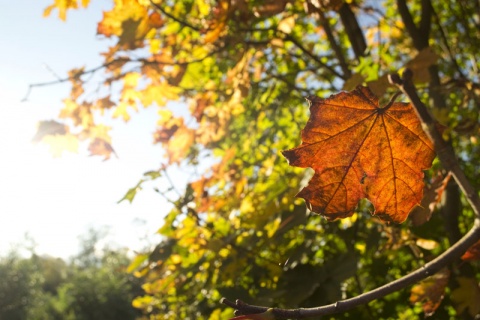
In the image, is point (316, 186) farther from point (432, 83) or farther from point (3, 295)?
point (3, 295)

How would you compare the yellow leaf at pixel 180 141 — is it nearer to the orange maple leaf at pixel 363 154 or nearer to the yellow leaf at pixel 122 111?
the yellow leaf at pixel 122 111

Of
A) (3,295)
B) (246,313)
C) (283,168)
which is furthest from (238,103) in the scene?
(3,295)

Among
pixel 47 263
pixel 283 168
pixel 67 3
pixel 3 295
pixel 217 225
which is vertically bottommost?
pixel 217 225

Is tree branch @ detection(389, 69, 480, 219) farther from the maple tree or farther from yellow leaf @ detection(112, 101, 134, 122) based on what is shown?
yellow leaf @ detection(112, 101, 134, 122)

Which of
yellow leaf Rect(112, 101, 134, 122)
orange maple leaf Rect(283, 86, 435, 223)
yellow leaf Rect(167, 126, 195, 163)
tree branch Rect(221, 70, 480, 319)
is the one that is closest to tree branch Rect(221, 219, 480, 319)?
tree branch Rect(221, 70, 480, 319)

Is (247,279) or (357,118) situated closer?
(357,118)

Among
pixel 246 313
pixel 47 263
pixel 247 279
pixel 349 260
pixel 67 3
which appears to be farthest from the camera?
pixel 47 263

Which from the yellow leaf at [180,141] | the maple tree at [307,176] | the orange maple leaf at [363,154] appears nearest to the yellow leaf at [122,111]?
the maple tree at [307,176]

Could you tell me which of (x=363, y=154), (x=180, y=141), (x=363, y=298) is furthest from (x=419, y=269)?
(x=180, y=141)

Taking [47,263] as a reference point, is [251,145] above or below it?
below
